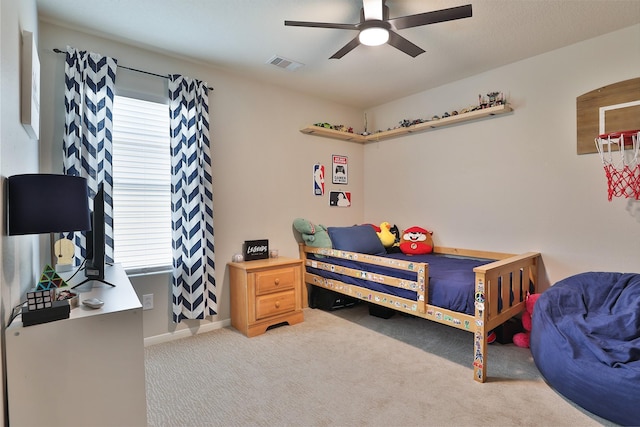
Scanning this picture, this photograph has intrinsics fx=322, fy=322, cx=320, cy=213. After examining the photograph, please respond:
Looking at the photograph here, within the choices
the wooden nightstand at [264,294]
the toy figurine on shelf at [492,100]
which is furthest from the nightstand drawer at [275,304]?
the toy figurine on shelf at [492,100]

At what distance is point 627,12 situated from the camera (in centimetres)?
219

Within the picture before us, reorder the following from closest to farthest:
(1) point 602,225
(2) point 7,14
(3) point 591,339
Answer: (2) point 7,14
(3) point 591,339
(1) point 602,225

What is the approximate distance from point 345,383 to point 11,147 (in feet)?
6.83

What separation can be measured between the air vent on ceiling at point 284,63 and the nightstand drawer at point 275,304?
2.12m

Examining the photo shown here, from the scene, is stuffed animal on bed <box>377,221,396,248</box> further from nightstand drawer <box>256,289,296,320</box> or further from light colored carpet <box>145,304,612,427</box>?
nightstand drawer <box>256,289,296,320</box>

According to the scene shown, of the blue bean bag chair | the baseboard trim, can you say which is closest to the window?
the baseboard trim

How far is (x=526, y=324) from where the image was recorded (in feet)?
8.66

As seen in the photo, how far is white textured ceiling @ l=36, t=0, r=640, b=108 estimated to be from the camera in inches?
82.6

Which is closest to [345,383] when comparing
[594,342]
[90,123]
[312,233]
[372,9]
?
[594,342]

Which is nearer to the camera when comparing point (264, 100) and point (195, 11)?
point (195, 11)

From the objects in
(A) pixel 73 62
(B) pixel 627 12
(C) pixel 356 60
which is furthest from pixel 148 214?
(B) pixel 627 12

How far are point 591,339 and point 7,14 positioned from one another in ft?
10.5

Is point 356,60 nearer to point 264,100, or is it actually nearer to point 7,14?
point 264,100

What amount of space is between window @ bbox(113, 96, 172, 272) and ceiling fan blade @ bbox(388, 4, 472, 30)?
204 centimetres
